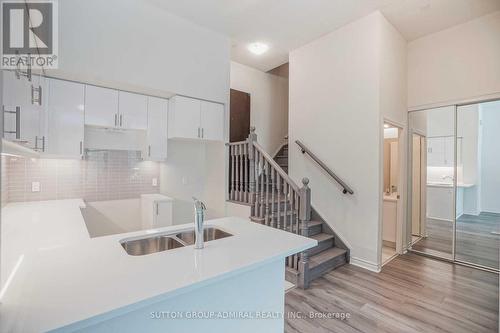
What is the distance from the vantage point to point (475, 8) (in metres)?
3.36

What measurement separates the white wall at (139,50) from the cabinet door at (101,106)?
139 mm

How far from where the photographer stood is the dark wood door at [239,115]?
16.9 ft

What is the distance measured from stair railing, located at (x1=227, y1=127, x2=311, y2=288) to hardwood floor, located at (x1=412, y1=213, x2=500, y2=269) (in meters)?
2.36

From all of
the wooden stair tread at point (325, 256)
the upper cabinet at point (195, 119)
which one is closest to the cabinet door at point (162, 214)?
the upper cabinet at point (195, 119)

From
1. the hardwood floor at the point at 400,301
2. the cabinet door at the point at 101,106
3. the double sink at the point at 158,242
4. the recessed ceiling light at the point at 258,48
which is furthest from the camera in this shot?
the recessed ceiling light at the point at 258,48

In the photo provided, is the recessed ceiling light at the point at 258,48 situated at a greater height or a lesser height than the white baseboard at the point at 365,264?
greater

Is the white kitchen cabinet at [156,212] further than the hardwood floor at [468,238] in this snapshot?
No

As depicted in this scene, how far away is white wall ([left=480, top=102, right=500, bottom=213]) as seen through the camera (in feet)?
12.0

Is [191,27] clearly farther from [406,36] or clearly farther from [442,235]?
[442,235]

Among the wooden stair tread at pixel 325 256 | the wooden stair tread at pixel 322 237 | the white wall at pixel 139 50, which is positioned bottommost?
the wooden stair tread at pixel 325 256

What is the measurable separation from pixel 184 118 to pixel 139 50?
3.46ft

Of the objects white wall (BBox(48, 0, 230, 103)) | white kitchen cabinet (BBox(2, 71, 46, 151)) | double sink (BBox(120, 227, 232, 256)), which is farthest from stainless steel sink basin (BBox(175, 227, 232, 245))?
white wall (BBox(48, 0, 230, 103))

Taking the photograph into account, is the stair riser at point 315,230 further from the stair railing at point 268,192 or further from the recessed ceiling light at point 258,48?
the recessed ceiling light at point 258,48

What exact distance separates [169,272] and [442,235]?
4520mm
